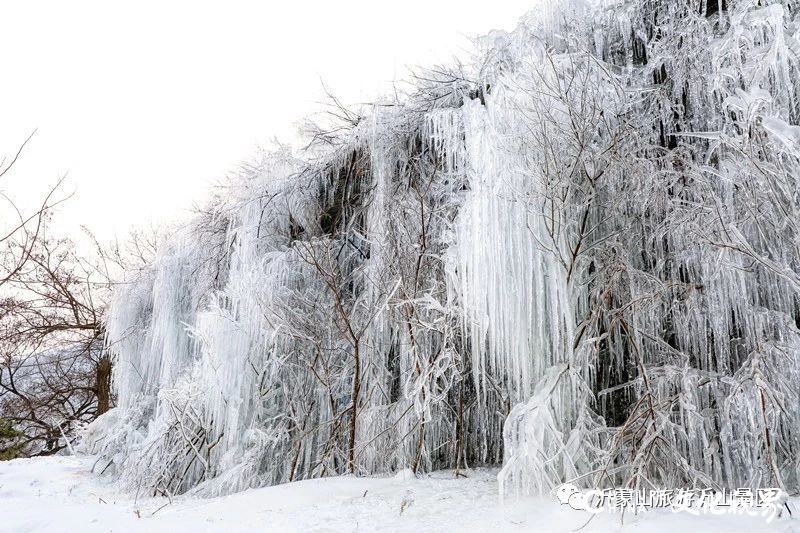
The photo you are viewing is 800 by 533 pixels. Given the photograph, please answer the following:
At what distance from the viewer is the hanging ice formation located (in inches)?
149

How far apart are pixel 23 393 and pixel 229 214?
375 inches

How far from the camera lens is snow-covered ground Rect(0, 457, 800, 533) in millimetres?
3273

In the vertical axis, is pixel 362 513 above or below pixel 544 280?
below

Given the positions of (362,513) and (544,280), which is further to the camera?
(544,280)

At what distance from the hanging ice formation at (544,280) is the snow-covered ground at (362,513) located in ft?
0.87

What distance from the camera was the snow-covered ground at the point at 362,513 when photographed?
3.27 m

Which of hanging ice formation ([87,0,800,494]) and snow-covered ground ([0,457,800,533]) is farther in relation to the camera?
hanging ice formation ([87,0,800,494])

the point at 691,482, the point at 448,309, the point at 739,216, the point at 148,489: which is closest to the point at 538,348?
the point at 448,309

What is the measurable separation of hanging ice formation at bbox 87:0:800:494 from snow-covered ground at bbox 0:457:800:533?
264 millimetres

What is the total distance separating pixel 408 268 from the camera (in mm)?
5566

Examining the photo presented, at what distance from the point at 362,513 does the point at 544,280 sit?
2.18m

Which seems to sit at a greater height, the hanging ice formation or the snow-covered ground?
the hanging ice formation

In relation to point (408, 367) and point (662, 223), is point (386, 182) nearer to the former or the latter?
point (408, 367)

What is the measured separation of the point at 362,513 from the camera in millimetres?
4031
